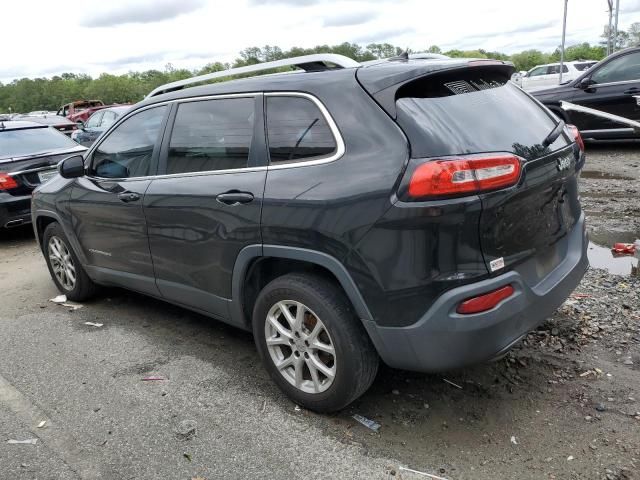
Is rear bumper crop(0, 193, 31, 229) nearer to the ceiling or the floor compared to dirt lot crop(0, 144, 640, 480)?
nearer to the ceiling

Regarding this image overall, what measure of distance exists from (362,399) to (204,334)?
1511mm

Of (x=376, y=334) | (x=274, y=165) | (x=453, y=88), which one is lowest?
(x=376, y=334)

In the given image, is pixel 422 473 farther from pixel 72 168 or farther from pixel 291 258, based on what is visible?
pixel 72 168

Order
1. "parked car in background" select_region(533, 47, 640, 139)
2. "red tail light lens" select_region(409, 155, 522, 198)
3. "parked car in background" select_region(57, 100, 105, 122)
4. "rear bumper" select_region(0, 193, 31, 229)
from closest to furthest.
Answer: "red tail light lens" select_region(409, 155, 522, 198), "rear bumper" select_region(0, 193, 31, 229), "parked car in background" select_region(533, 47, 640, 139), "parked car in background" select_region(57, 100, 105, 122)

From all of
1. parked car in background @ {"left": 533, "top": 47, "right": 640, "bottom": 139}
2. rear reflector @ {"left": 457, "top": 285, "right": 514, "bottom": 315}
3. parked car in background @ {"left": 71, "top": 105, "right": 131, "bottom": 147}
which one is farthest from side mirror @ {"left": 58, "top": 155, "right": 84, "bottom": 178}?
parked car in background @ {"left": 71, "top": 105, "right": 131, "bottom": 147}

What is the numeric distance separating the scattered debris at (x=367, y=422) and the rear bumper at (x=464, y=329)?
1.42 ft

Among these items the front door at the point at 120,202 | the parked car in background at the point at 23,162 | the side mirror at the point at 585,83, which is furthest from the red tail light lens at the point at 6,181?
the side mirror at the point at 585,83

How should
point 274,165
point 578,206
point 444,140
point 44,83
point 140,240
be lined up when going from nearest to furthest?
point 444,140, point 274,165, point 578,206, point 140,240, point 44,83

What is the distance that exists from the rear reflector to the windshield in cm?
703

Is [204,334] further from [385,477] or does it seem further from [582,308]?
[582,308]

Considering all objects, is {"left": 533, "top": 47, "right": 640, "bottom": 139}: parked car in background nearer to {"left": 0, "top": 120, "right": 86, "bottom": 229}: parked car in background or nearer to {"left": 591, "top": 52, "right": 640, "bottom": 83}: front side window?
{"left": 591, "top": 52, "right": 640, "bottom": 83}: front side window

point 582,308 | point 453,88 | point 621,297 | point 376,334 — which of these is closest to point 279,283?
point 376,334

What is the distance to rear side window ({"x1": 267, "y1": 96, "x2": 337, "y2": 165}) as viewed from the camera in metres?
2.93

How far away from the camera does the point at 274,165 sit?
10.2ft
